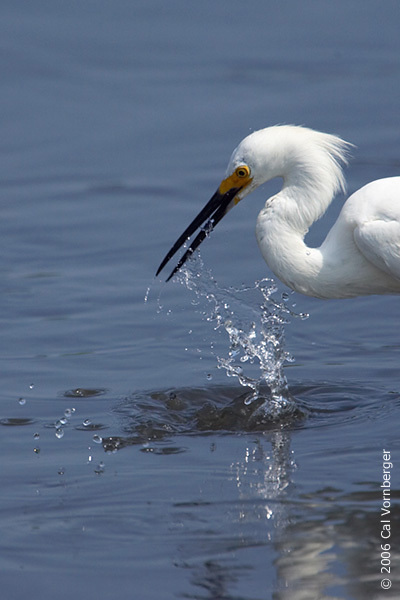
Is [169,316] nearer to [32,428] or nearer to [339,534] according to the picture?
[32,428]

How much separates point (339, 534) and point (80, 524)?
3.62 feet

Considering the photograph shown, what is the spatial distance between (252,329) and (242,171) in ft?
3.99

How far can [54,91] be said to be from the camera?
1133cm

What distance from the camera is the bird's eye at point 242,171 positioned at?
592cm

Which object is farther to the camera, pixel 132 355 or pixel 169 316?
pixel 169 316

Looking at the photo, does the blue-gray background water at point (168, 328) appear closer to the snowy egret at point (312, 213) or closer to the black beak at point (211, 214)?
the snowy egret at point (312, 213)

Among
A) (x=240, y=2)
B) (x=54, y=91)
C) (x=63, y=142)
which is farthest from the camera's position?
(x=240, y=2)

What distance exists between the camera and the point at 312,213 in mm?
5848

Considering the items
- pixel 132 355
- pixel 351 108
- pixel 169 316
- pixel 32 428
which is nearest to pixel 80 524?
pixel 32 428

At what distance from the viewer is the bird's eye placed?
5.92 meters

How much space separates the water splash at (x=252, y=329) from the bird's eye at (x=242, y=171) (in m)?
0.91

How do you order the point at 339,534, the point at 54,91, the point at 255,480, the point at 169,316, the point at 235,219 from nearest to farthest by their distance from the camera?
A: the point at 339,534 → the point at 255,480 → the point at 169,316 → the point at 235,219 → the point at 54,91

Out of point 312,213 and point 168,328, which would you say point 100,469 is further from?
point 168,328

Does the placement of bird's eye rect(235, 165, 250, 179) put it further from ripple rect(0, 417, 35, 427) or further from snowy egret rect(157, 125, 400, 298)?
ripple rect(0, 417, 35, 427)
